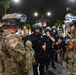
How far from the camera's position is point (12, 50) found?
3705 mm

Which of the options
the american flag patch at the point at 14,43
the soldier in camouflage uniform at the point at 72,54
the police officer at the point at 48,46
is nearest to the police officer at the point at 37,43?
the police officer at the point at 48,46

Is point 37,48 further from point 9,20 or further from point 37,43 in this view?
point 9,20

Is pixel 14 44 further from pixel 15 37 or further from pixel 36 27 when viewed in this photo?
pixel 36 27

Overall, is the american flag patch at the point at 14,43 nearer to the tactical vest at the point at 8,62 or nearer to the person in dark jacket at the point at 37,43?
the tactical vest at the point at 8,62

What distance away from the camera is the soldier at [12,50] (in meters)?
3.70

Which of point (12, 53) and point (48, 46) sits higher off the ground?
point (48, 46)

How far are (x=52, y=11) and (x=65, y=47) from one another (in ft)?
119

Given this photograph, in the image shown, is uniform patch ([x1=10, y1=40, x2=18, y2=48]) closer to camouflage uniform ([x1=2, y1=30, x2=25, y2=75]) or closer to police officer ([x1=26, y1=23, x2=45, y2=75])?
camouflage uniform ([x1=2, y1=30, x2=25, y2=75])

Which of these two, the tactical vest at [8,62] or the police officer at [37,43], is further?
the police officer at [37,43]

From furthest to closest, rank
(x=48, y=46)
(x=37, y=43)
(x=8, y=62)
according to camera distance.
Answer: (x=48, y=46) < (x=37, y=43) < (x=8, y=62)

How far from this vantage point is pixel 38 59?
27.1 feet

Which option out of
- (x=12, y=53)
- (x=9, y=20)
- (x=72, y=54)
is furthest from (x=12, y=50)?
(x=72, y=54)

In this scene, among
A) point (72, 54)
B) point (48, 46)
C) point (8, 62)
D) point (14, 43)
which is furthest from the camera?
point (48, 46)

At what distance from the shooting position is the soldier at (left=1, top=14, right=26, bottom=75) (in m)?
3.70
